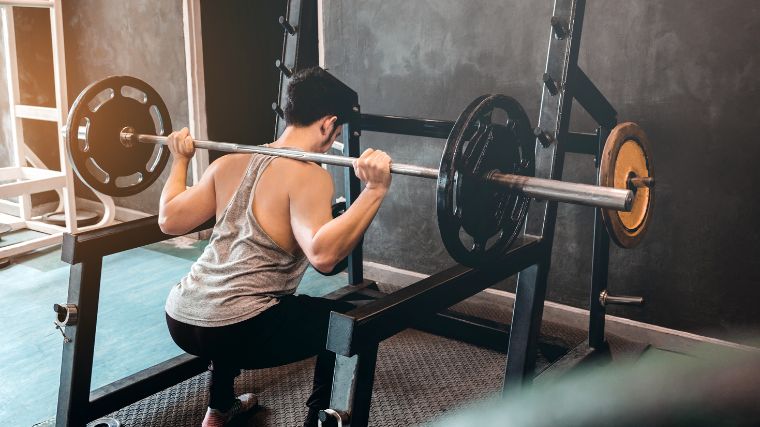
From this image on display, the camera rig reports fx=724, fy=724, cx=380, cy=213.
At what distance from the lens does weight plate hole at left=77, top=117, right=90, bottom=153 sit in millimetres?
1979

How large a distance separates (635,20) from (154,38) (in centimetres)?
236

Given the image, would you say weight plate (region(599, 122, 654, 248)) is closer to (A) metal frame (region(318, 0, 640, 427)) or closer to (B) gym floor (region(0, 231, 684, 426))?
(A) metal frame (region(318, 0, 640, 427))

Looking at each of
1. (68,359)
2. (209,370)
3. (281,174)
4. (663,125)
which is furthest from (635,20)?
(68,359)

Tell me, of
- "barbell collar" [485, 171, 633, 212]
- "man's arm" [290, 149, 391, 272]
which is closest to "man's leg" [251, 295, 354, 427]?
"man's arm" [290, 149, 391, 272]

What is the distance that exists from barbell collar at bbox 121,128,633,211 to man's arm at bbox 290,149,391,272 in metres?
0.04

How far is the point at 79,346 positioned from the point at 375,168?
866mm

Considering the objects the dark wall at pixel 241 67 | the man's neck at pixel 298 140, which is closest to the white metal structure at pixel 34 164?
the dark wall at pixel 241 67

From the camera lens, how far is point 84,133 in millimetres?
1981

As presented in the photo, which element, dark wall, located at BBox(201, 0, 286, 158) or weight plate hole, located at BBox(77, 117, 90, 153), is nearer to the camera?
weight plate hole, located at BBox(77, 117, 90, 153)

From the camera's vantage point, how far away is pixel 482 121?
147 centimetres

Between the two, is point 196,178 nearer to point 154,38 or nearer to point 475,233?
point 154,38

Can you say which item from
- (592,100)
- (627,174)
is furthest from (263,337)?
(592,100)

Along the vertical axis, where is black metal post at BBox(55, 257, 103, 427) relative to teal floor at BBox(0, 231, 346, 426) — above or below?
above

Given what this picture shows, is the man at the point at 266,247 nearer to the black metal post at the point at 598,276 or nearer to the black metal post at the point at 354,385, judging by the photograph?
the black metal post at the point at 354,385
